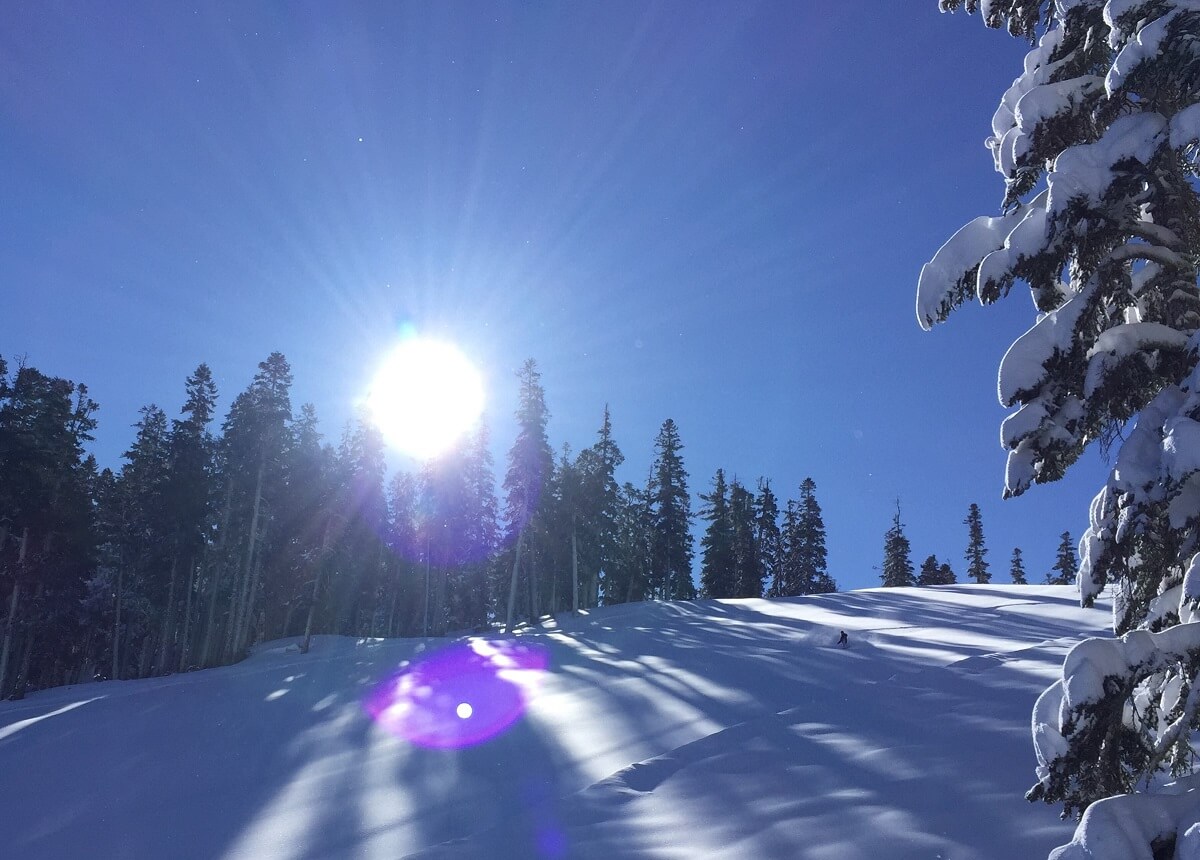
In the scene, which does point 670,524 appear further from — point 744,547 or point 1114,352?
point 1114,352

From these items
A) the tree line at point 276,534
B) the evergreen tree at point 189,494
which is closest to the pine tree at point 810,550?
the tree line at point 276,534

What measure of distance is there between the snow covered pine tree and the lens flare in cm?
1211

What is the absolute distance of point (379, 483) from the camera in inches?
1773

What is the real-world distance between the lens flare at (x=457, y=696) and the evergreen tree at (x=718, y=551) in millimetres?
30713

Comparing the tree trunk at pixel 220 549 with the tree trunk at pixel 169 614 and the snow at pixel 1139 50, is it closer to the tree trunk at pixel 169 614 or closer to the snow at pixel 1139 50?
the tree trunk at pixel 169 614

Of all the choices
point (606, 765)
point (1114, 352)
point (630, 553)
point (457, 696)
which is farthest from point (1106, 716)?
point (630, 553)

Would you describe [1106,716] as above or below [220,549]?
below

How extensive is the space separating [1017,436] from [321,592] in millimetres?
41141

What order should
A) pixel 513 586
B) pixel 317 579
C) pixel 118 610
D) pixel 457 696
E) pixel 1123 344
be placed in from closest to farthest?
pixel 1123 344 → pixel 457 696 → pixel 317 579 → pixel 118 610 → pixel 513 586

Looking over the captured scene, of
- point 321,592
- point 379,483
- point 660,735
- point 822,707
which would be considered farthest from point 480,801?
point 379,483

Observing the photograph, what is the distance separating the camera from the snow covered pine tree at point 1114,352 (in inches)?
175

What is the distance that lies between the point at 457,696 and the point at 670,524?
3719 cm

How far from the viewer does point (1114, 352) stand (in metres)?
5.08

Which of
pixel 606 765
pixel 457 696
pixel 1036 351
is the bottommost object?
pixel 606 765
